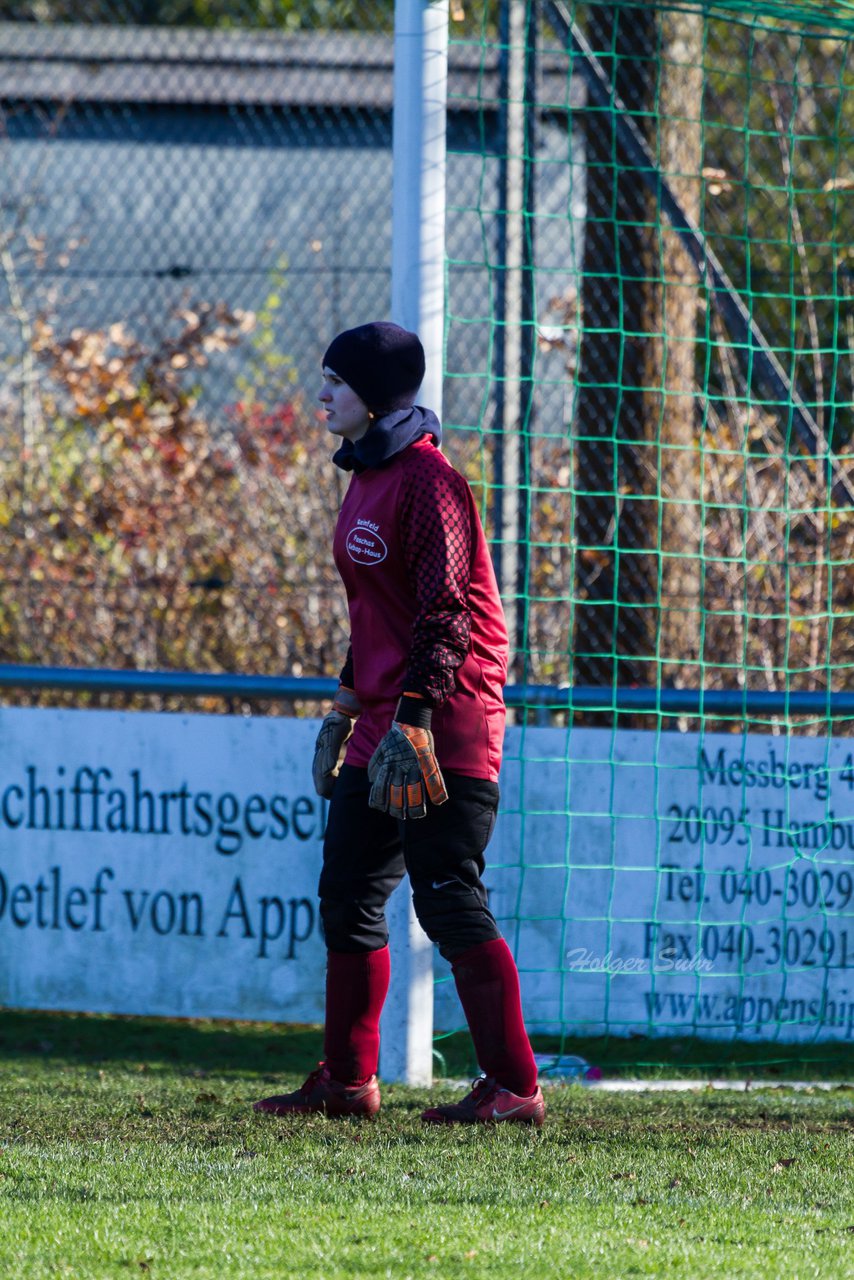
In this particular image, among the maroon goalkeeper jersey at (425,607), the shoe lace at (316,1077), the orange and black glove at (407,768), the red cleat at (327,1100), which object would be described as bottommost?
the red cleat at (327,1100)

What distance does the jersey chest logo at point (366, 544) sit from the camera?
13.6 ft

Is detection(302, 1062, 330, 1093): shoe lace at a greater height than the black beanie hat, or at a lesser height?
lesser

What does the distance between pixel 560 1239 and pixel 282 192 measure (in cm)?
1022

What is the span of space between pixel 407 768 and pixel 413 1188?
36.1 inches

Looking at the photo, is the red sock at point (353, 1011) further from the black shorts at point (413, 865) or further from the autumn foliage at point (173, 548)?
the autumn foliage at point (173, 548)

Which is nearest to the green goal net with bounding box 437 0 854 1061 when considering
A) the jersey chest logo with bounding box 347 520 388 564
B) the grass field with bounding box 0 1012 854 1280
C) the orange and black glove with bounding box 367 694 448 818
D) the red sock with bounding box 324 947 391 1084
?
the grass field with bounding box 0 1012 854 1280

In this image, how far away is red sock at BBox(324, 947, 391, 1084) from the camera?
4.37 metres

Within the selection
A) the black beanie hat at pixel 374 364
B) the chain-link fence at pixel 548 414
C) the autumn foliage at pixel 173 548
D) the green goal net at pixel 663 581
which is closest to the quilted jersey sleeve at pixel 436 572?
the black beanie hat at pixel 374 364

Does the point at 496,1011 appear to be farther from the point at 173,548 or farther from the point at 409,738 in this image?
the point at 173,548

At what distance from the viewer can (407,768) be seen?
13.1ft

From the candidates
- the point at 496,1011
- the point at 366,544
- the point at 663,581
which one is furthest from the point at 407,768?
the point at 663,581

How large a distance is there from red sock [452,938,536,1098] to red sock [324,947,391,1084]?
0.24 m

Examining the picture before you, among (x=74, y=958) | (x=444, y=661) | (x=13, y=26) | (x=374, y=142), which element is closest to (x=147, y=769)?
(x=74, y=958)

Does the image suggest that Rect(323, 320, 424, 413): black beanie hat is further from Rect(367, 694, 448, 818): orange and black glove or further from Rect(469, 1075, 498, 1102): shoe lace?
Rect(469, 1075, 498, 1102): shoe lace
